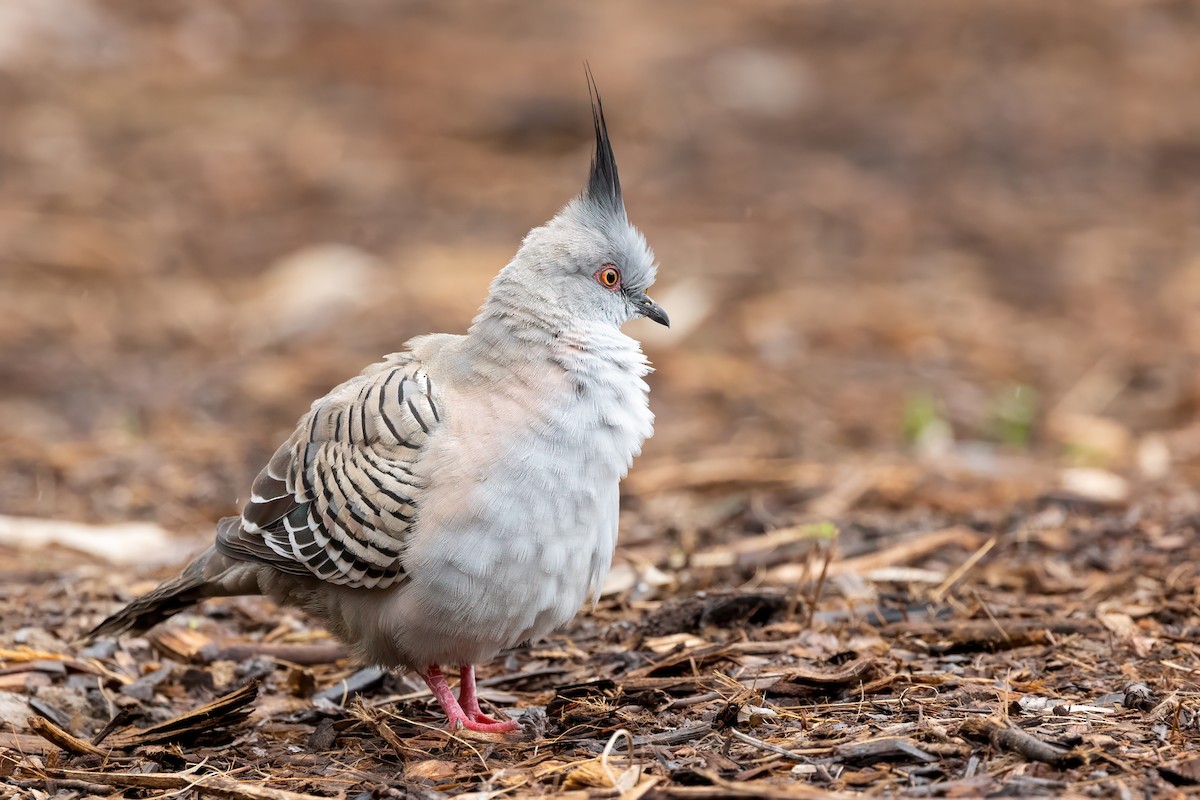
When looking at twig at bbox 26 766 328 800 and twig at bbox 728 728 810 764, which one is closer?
twig at bbox 728 728 810 764

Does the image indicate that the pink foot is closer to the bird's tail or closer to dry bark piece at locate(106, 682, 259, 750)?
dry bark piece at locate(106, 682, 259, 750)

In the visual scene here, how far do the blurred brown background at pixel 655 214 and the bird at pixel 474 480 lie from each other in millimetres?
2383

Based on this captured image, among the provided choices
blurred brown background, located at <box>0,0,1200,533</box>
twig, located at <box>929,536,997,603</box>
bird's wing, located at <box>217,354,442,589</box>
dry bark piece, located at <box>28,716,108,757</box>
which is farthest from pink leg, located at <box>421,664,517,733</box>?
blurred brown background, located at <box>0,0,1200,533</box>

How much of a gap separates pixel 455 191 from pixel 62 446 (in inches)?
199

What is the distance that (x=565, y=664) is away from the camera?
5.11m

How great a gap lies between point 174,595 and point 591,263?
181 cm

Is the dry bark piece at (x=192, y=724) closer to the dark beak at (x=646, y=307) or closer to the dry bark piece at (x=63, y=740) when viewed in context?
the dry bark piece at (x=63, y=740)

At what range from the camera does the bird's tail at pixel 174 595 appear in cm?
479

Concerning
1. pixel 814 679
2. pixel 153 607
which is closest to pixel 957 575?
pixel 814 679

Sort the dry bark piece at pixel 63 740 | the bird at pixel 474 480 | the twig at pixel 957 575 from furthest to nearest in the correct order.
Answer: the twig at pixel 957 575 < the dry bark piece at pixel 63 740 < the bird at pixel 474 480

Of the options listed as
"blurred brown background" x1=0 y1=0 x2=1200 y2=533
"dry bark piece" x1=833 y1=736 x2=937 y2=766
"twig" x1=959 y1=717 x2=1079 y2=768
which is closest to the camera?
"twig" x1=959 y1=717 x2=1079 y2=768

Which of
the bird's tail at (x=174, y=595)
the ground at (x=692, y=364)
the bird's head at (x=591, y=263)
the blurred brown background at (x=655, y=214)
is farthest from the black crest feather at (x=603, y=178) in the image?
the blurred brown background at (x=655, y=214)

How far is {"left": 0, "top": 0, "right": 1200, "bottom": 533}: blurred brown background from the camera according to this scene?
323 inches

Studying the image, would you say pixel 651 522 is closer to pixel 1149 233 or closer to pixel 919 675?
pixel 919 675
